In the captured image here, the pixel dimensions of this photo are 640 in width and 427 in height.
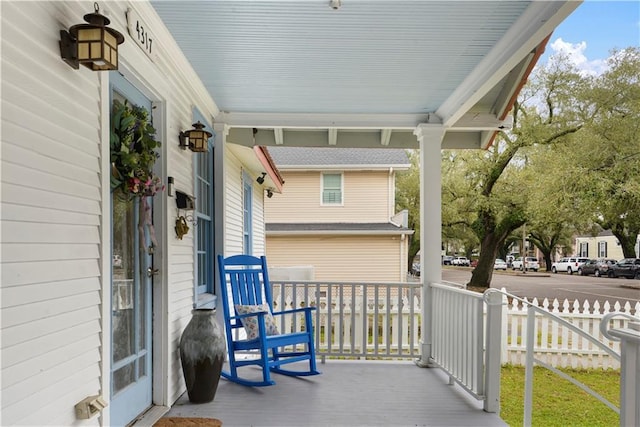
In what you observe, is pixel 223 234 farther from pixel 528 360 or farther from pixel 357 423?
pixel 528 360

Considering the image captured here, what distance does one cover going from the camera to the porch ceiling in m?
2.74

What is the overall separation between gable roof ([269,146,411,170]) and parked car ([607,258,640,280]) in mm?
15770

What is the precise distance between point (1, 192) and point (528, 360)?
2.94 m

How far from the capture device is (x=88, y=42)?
2.01 meters

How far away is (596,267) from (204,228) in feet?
91.1

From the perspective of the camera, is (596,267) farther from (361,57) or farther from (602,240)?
(361,57)

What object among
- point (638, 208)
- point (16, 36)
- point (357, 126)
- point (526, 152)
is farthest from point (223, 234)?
point (526, 152)

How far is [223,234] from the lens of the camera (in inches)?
199

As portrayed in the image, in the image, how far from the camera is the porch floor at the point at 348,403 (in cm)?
340

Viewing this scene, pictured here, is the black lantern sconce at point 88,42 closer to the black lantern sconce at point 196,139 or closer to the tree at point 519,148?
the black lantern sconce at point 196,139

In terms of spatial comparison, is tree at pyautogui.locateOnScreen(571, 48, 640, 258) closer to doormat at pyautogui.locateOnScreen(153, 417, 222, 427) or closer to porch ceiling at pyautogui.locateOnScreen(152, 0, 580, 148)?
porch ceiling at pyautogui.locateOnScreen(152, 0, 580, 148)

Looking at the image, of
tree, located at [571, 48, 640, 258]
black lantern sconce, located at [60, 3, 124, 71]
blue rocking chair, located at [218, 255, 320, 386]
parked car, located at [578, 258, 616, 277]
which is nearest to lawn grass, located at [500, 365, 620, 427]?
blue rocking chair, located at [218, 255, 320, 386]

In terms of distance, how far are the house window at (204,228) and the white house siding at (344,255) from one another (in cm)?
798

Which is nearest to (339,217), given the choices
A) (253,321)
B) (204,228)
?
(204,228)
